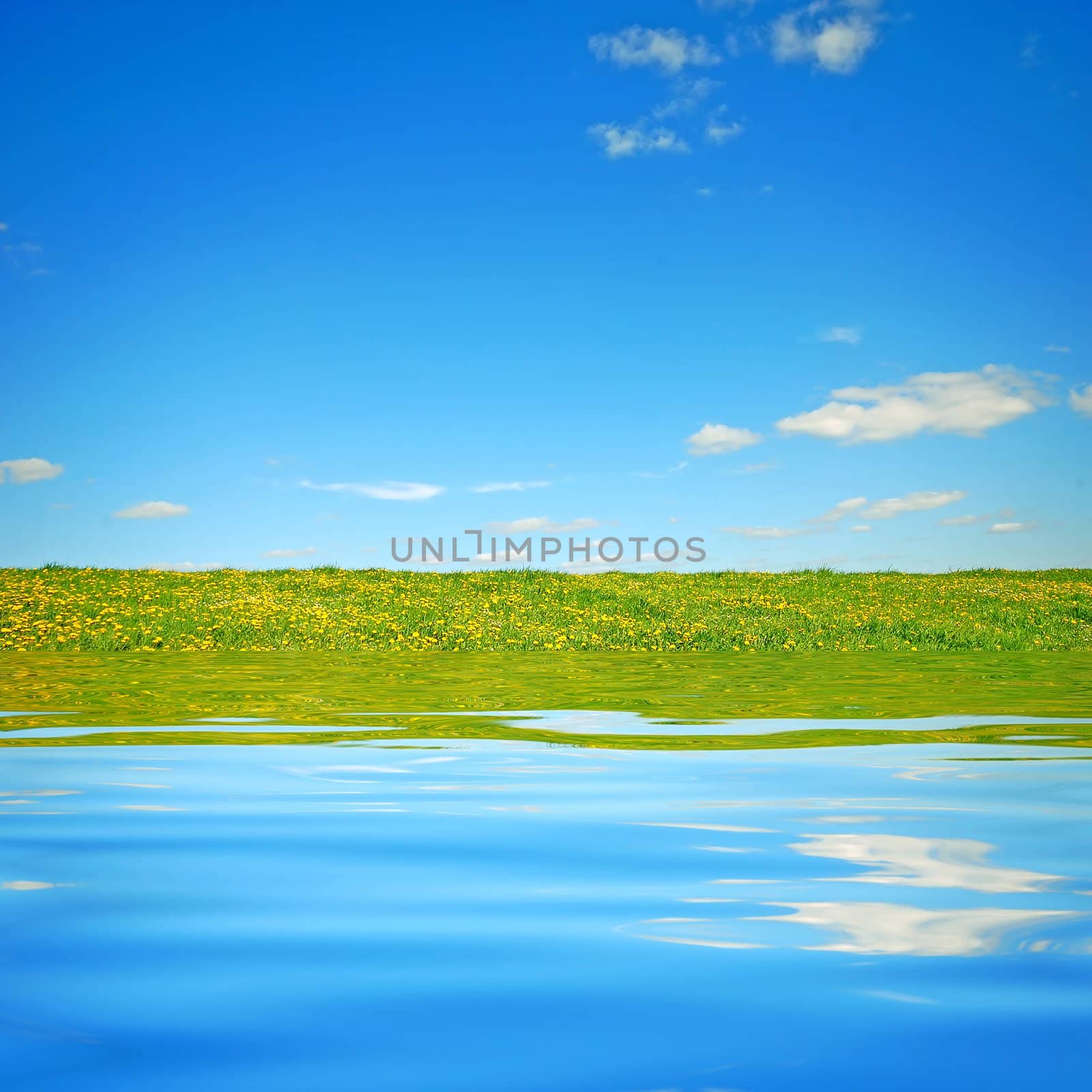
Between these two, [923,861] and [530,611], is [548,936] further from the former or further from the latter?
[530,611]

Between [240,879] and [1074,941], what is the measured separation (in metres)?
2.60

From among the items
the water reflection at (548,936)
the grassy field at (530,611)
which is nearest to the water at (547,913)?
the water reflection at (548,936)

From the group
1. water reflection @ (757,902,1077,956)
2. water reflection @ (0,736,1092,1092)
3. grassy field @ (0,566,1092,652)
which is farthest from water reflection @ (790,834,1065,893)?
grassy field @ (0,566,1092,652)

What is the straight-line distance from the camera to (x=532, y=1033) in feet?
7.14

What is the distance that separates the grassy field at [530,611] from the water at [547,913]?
11589mm

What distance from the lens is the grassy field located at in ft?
59.8

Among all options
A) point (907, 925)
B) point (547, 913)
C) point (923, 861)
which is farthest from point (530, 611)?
point (907, 925)

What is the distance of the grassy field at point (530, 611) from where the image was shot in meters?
18.2

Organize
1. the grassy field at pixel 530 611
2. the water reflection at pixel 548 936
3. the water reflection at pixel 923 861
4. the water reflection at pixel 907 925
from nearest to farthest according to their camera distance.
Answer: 1. the water reflection at pixel 548 936
2. the water reflection at pixel 907 925
3. the water reflection at pixel 923 861
4. the grassy field at pixel 530 611

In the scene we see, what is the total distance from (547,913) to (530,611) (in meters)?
18.4

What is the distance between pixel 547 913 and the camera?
9.91 ft

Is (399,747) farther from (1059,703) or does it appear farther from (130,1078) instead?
(1059,703)

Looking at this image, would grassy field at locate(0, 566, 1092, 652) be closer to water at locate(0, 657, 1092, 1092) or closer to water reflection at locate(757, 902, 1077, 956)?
water at locate(0, 657, 1092, 1092)

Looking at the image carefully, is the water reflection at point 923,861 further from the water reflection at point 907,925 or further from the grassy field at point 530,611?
the grassy field at point 530,611
